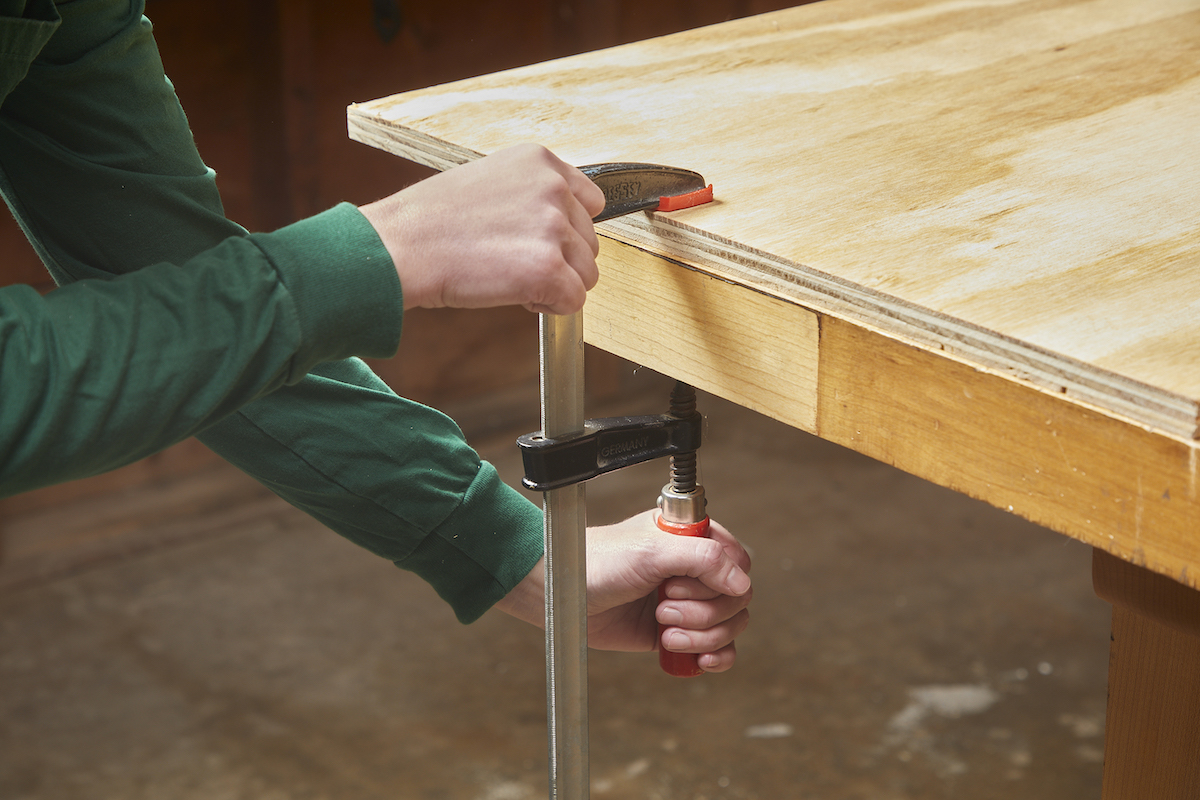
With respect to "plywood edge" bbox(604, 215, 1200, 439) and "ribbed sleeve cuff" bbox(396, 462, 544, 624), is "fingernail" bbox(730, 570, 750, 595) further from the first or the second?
"plywood edge" bbox(604, 215, 1200, 439)

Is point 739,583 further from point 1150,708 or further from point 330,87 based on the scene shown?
point 330,87

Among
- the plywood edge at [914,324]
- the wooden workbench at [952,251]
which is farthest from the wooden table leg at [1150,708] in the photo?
the plywood edge at [914,324]

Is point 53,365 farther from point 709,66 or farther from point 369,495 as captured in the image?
point 709,66

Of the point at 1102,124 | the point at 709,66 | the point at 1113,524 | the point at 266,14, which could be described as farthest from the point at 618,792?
the point at 266,14

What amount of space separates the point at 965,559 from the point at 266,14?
167 cm

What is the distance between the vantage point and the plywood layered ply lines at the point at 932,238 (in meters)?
0.55

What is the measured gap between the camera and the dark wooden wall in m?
2.33

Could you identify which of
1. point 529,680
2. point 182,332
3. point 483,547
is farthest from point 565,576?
point 529,680

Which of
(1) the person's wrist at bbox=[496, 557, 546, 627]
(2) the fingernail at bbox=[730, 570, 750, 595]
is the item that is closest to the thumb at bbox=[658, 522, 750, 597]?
(2) the fingernail at bbox=[730, 570, 750, 595]

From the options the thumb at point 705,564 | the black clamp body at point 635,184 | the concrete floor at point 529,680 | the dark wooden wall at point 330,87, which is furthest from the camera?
the dark wooden wall at point 330,87

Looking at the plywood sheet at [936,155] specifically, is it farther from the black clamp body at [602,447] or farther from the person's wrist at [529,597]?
the person's wrist at [529,597]

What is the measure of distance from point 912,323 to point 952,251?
0.25 feet

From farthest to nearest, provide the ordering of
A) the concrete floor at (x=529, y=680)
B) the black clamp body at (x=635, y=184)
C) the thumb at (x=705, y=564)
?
the concrete floor at (x=529, y=680) → the thumb at (x=705, y=564) → the black clamp body at (x=635, y=184)

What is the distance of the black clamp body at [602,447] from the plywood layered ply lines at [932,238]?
0.05 m
